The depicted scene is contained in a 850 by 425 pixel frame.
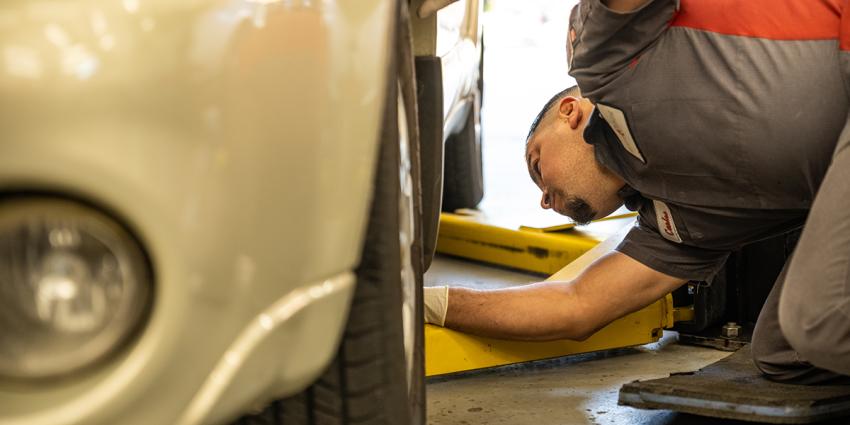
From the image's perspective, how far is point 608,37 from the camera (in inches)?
85.0

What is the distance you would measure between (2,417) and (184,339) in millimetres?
184

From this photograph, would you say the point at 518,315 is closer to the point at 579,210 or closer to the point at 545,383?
the point at 545,383

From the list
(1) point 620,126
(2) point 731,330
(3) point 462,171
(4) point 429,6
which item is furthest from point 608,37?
(3) point 462,171

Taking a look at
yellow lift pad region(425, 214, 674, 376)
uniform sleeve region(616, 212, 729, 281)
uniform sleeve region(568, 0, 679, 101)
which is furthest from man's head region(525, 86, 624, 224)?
uniform sleeve region(568, 0, 679, 101)

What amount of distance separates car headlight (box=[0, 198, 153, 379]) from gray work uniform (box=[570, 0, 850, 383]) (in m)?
1.26

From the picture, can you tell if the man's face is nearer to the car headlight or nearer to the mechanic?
the mechanic

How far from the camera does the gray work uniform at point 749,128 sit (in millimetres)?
1913

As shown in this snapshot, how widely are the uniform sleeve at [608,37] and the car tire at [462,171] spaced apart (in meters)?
1.88

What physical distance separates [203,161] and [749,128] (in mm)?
1331

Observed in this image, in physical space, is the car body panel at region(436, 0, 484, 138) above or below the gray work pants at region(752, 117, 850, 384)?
above

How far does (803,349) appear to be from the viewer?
1.94 meters

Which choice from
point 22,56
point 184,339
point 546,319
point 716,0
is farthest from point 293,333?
point 546,319

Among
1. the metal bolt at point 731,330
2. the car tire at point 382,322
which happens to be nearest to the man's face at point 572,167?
the metal bolt at point 731,330

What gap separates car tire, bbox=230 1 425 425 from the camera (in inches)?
50.9
